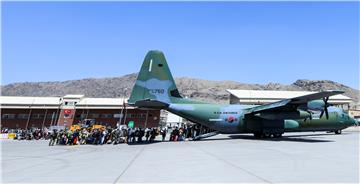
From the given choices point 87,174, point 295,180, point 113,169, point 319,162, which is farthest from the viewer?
point 319,162

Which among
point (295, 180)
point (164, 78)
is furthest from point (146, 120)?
point (295, 180)

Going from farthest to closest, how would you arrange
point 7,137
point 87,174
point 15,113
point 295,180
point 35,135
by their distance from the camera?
point 15,113
point 7,137
point 35,135
point 87,174
point 295,180

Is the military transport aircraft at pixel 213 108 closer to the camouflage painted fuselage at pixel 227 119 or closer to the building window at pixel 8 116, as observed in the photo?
the camouflage painted fuselage at pixel 227 119

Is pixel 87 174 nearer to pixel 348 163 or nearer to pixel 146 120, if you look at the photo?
pixel 348 163

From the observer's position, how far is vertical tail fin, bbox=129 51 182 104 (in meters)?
29.1

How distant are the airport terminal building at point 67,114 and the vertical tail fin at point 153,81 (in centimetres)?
4502

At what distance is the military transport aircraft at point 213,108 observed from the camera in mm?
29078

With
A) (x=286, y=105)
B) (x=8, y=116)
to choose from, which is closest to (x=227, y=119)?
(x=286, y=105)

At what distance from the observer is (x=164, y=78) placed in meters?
A: 29.6

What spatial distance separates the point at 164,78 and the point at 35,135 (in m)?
22.0

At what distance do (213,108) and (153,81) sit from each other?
19.8ft

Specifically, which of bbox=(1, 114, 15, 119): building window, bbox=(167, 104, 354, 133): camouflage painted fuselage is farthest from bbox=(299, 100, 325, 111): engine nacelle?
bbox=(1, 114, 15, 119): building window

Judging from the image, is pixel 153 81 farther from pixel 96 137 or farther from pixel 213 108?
pixel 96 137

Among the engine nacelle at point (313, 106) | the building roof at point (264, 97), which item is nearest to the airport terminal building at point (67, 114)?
the building roof at point (264, 97)
